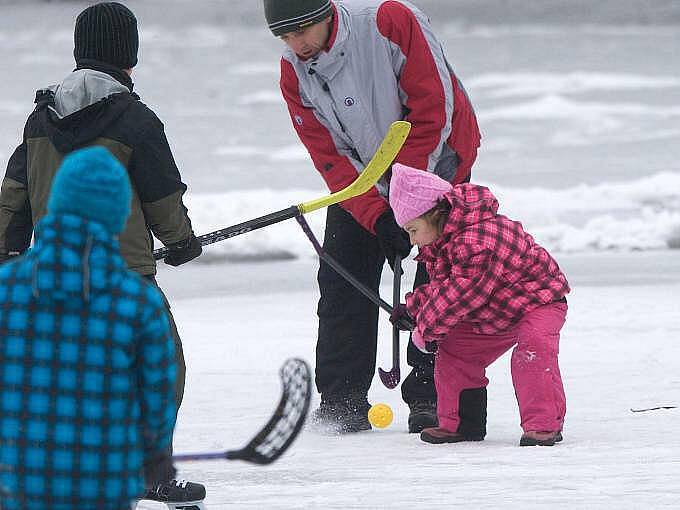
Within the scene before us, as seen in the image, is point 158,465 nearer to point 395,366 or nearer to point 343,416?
point 395,366

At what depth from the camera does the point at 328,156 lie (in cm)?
391

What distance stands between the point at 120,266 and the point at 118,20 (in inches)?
42.7

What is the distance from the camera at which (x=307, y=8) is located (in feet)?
11.4

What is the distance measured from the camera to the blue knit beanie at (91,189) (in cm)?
191

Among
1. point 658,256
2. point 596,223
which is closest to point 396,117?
point 658,256

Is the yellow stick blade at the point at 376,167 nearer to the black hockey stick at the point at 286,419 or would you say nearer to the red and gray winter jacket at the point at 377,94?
the red and gray winter jacket at the point at 377,94

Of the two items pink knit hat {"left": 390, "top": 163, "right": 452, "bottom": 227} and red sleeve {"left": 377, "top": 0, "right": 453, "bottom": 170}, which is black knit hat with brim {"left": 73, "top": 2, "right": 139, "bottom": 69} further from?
red sleeve {"left": 377, "top": 0, "right": 453, "bottom": 170}

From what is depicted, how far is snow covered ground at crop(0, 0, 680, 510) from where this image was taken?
3.09m

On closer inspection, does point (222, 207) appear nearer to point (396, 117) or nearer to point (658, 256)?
point (658, 256)

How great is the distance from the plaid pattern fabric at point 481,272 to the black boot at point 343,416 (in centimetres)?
58

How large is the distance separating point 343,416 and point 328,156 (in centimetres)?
83

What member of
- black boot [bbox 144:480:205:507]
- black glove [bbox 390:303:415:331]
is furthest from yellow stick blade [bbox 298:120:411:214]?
black boot [bbox 144:480:205:507]

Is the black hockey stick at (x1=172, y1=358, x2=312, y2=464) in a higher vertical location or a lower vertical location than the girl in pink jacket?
lower

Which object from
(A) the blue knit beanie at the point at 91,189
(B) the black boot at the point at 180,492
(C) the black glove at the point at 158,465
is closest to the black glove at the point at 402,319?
(B) the black boot at the point at 180,492
